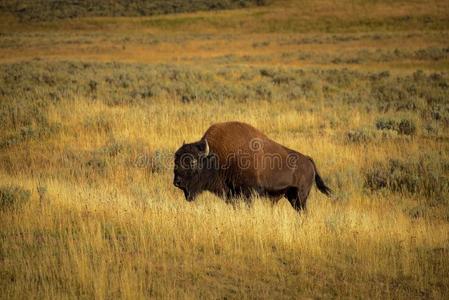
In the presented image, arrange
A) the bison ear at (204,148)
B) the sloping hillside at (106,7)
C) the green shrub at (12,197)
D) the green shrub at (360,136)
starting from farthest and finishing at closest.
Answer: the sloping hillside at (106,7)
the green shrub at (360,136)
the bison ear at (204,148)
the green shrub at (12,197)

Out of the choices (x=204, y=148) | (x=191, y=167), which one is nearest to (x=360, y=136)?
(x=204, y=148)

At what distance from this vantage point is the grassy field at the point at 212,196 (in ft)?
15.5

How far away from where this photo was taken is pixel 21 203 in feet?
21.7

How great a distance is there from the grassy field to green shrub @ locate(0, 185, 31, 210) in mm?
25

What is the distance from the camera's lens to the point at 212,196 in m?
8.00

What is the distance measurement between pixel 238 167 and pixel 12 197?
124 inches

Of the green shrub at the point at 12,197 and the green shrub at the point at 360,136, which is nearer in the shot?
the green shrub at the point at 12,197

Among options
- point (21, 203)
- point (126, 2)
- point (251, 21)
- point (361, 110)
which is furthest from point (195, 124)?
point (126, 2)

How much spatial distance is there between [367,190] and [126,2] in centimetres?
8274

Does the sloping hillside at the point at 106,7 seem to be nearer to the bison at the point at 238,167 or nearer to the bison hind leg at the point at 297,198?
the bison at the point at 238,167

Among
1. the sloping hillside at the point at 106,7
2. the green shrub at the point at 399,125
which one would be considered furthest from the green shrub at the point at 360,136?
the sloping hillside at the point at 106,7

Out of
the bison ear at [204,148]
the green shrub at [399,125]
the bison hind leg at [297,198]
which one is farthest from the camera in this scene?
the green shrub at [399,125]

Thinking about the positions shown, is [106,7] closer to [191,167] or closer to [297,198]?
[297,198]

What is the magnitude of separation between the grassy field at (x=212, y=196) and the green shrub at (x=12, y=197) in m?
0.03
